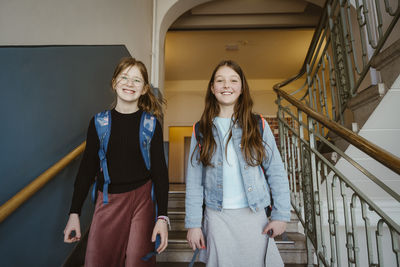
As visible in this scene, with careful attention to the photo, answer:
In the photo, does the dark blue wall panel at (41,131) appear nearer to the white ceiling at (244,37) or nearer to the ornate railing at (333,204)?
the ornate railing at (333,204)

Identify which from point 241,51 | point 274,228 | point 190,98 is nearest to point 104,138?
point 274,228

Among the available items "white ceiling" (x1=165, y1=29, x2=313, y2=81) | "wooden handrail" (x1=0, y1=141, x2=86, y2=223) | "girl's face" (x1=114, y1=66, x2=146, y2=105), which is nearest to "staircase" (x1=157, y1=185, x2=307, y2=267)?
"wooden handrail" (x1=0, y1=141, x2=86, y2=223)

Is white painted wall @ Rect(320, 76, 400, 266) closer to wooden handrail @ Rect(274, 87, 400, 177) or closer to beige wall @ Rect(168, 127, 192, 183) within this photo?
wooden handrail @ Rect(274, 87, 400, 177)

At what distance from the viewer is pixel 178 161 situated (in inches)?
302

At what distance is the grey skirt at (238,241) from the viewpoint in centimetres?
91

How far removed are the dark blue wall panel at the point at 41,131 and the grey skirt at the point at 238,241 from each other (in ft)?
3.00

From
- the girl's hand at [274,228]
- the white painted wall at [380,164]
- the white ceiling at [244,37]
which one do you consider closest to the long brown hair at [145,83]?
the girl's hand at [274,228]

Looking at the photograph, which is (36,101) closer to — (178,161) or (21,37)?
(21,37)

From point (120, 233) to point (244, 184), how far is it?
0.55 metres

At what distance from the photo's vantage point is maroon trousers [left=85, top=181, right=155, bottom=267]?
3.06ft

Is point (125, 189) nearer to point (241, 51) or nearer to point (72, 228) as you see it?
point (72, 228)

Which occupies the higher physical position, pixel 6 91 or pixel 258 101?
pixel 258 101

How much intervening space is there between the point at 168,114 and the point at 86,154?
619 cm

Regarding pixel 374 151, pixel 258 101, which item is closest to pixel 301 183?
pixel 374 151
